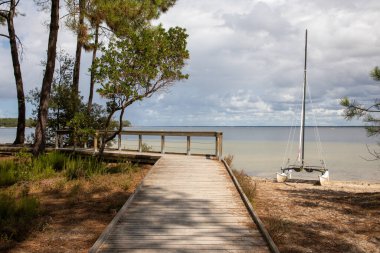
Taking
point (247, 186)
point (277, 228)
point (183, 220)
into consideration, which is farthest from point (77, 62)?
point (277, 228)

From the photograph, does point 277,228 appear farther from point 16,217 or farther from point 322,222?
point 16,217

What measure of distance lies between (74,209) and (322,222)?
6.01m

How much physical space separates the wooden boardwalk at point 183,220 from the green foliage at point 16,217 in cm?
190

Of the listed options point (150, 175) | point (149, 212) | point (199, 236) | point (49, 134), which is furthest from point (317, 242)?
point (49, 134)

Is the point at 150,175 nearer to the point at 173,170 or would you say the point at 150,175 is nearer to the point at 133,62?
the point at 173,170

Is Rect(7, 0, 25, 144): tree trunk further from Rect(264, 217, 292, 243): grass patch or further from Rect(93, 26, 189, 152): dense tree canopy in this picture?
Rect(264, 217, 292, 243): grass patch

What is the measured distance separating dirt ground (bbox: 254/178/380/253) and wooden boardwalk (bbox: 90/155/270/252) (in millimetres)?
809

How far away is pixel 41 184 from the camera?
11602 mm

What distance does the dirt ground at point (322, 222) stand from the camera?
665cm

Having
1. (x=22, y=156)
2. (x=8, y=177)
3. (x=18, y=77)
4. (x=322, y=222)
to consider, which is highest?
(x=18, y=77)

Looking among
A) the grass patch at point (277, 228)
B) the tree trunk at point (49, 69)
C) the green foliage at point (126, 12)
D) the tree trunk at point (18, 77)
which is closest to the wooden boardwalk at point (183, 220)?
the grass patch at point (277, 228)

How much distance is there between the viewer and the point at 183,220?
7027 millimetres

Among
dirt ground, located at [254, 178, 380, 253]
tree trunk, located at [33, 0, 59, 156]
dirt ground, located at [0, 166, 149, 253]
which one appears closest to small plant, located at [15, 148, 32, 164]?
dirt ground, located at [0, 166, 149, 253]

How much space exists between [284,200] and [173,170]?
3.83 meters
